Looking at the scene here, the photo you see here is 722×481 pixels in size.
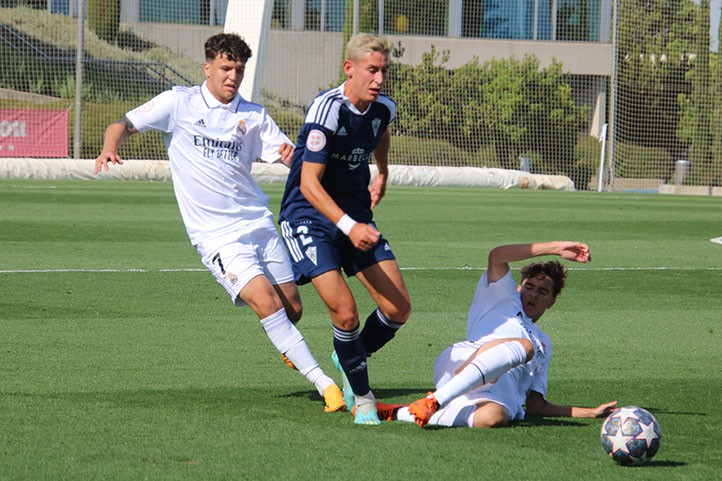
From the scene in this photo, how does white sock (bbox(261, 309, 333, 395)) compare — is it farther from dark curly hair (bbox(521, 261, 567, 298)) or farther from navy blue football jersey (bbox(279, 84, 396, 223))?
dark curly hair (bbox(521, 261, 567, 298))

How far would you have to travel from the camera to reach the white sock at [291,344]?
19.4 feet

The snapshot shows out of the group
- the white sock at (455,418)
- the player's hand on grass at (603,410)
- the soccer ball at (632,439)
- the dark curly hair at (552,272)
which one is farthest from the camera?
the dark curly hair at (552,272)

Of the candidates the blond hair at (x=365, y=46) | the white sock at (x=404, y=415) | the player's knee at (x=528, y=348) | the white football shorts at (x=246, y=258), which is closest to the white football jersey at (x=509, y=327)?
the player's knee at (x=528, y=348)

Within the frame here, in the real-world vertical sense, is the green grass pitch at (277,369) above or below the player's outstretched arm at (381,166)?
below

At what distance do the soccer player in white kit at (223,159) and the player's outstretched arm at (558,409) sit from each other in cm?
133

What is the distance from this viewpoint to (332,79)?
37.2 m

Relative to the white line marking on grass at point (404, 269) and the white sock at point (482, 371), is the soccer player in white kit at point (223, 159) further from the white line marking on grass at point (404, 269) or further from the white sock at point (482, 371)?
the white line marking on grass at point (404, 269)

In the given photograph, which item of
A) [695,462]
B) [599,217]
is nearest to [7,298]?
[695,462]

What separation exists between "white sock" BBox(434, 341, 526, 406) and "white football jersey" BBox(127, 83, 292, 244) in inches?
64.7

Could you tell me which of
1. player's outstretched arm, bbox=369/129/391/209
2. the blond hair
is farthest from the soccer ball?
the blond hair

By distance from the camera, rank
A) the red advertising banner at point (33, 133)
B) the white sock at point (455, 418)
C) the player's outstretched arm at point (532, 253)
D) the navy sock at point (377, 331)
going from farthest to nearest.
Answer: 1. the red advertising banner at point (33, 133)
2. the navy sock at point (377, 331)
3. the player's outstretched arm at point (532, 253)
4. the white sock at point (455, 418)

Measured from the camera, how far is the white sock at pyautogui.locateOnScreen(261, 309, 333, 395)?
5.90 m

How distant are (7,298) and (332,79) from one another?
93.1ft

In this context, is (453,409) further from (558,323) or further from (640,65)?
(640,65)
